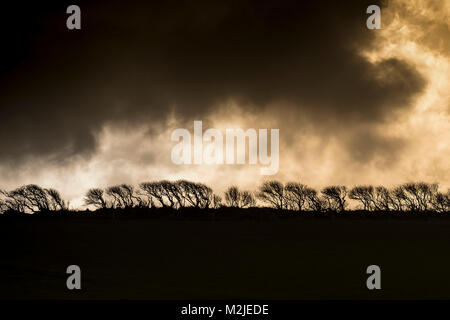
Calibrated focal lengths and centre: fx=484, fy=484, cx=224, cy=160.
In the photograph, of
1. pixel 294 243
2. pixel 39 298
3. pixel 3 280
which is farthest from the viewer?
pixel 294 243

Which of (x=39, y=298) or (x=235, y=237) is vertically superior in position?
(x=235, y=237)

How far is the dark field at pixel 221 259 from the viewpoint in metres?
39.0

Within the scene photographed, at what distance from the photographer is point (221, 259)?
5203cm

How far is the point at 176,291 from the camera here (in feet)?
125

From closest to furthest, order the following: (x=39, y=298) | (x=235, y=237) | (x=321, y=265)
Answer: (x=39, y=298)
(x=321, y=265)
(x=235, y=237)

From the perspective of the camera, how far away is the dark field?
39031mm

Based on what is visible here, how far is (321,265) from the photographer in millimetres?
48562

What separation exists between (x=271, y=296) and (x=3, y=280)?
22.4 meters

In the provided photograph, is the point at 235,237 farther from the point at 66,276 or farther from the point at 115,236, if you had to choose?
the point at 66,276
